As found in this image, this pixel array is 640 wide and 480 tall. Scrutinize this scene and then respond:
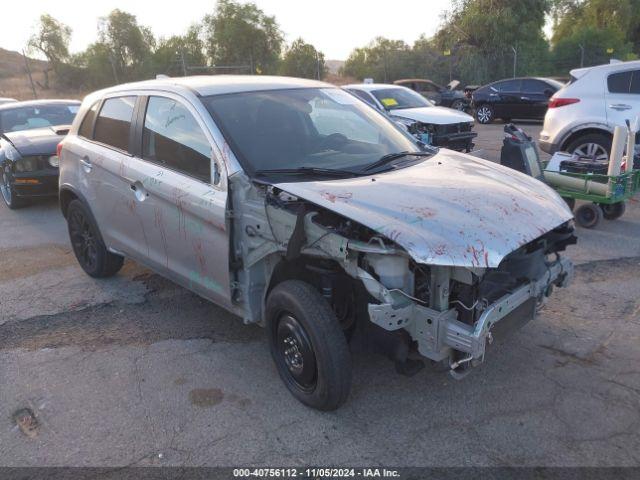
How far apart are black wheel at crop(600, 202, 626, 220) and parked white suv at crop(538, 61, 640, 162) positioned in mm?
1137

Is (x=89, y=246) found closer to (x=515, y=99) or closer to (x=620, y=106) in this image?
(x=620, y=106)

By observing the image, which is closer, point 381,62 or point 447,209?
point 447,209

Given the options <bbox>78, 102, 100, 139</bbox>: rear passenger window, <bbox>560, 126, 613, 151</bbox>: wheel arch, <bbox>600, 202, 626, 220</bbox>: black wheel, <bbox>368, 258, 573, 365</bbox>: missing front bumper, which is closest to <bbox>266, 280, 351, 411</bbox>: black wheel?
<bbox>368, 258, 573, 365</bbox>: missing front bumper

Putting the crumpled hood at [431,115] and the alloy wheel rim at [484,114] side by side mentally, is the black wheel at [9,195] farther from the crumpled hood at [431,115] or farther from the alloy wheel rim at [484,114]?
the alloy wheel rim at [484,114]

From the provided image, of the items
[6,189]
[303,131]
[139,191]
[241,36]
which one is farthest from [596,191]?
[241,36]

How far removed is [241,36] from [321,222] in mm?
34134

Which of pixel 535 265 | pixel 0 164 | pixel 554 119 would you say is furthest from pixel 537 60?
pixel 535 265

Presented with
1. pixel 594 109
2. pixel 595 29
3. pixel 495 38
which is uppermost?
pixel 595 29

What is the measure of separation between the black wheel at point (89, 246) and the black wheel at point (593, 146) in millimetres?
6375

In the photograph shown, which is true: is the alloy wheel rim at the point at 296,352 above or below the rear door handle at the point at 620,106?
below

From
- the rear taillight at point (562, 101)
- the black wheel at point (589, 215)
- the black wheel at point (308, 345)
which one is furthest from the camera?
the rear taillight at point (562, 101)

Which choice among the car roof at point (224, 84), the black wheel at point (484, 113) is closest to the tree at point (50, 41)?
the black wheel at point (484, 113)

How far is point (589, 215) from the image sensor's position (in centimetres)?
645

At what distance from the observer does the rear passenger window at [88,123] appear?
4.84 metres
